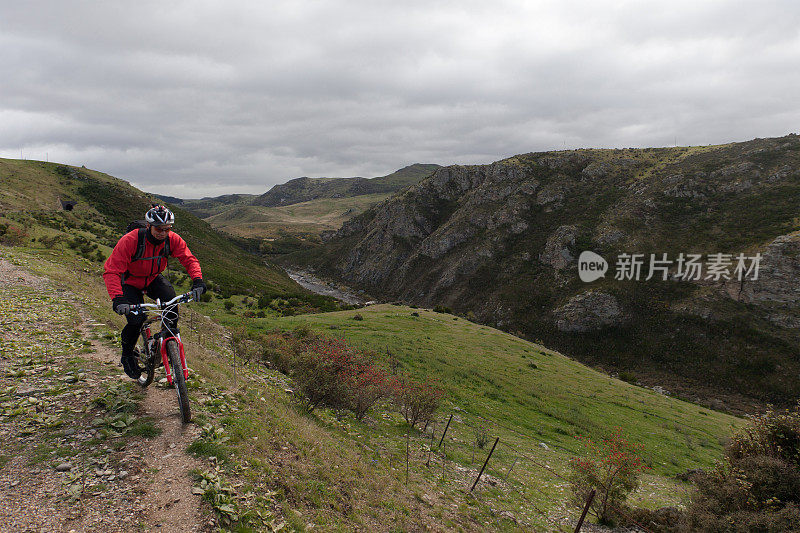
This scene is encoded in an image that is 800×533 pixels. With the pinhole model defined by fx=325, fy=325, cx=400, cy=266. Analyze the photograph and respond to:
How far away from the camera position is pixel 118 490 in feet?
16.4

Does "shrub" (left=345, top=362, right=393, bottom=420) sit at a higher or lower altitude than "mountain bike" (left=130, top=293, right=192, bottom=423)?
lower

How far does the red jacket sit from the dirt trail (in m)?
2.62

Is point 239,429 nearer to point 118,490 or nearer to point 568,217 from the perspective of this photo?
point 118,490

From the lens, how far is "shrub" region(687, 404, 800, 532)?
8430 millimetres

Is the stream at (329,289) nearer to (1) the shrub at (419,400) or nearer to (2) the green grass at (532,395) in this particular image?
(2) the green grass at (532,395)

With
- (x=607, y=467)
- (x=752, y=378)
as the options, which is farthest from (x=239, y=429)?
(x=752, y=378)

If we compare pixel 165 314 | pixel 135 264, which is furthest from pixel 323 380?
pixel 135 264

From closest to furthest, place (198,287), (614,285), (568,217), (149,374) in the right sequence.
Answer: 1. (198,287)
2. (149,374)
3. (614,285)
4. (568,217)

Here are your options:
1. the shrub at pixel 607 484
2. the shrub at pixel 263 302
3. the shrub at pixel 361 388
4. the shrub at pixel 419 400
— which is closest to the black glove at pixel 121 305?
the shrub at pixel 361 388

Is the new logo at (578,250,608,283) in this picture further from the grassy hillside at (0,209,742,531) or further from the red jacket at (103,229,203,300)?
the red jacket at (103,229,203,300)

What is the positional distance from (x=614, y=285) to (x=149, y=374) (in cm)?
7546

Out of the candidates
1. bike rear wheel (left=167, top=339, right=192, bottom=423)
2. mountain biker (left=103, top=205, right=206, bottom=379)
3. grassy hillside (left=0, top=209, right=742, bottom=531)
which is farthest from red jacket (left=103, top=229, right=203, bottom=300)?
grassy hillside (left=0, top=209, right=742, bottom=531)

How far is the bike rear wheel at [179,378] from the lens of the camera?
677cm

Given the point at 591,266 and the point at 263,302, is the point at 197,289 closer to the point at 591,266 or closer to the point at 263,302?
the point at 263,302
